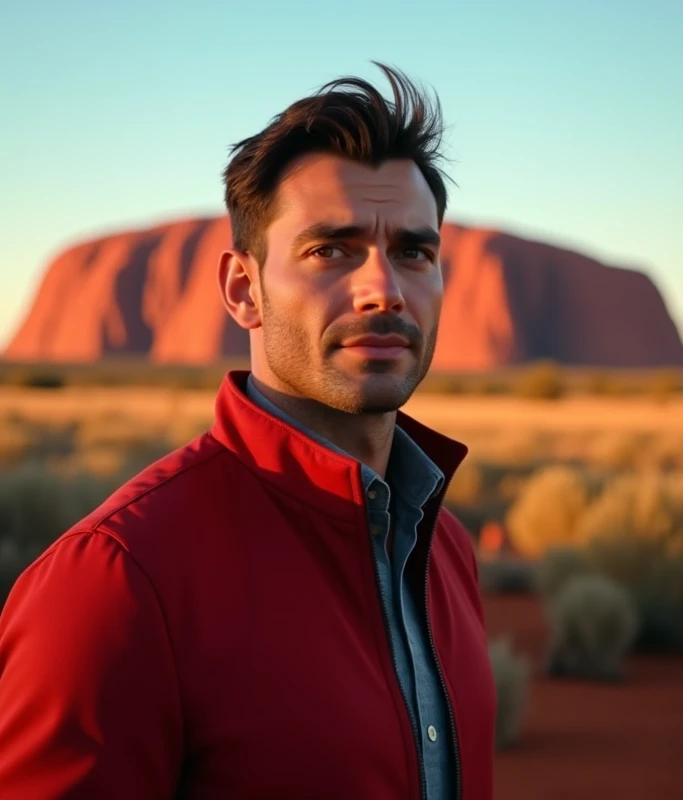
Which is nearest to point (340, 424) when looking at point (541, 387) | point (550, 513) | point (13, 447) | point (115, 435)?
point (550, 513)

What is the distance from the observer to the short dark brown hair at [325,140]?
7.00 ft

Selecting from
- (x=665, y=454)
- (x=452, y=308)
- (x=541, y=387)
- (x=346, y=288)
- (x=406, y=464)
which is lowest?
(x=541, y=387)

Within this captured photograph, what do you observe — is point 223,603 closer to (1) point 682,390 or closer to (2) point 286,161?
(2) point 286,161

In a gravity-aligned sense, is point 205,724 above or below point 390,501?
below

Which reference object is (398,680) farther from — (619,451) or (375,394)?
(619,451)

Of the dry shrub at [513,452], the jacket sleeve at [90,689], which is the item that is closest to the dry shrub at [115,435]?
the dry shrub at [513,452]

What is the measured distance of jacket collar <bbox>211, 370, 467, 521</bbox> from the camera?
194 centimetres

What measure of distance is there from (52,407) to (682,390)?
117 feet

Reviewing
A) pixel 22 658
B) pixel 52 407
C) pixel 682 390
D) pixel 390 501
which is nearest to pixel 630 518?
pixel 390 501

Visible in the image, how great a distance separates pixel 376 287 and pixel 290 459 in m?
0.35

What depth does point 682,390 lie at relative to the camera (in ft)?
199

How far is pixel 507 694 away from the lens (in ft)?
21.5

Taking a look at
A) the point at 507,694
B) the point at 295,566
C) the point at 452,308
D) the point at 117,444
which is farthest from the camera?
the point at 452,308

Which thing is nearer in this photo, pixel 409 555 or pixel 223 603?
pixel 223 603
